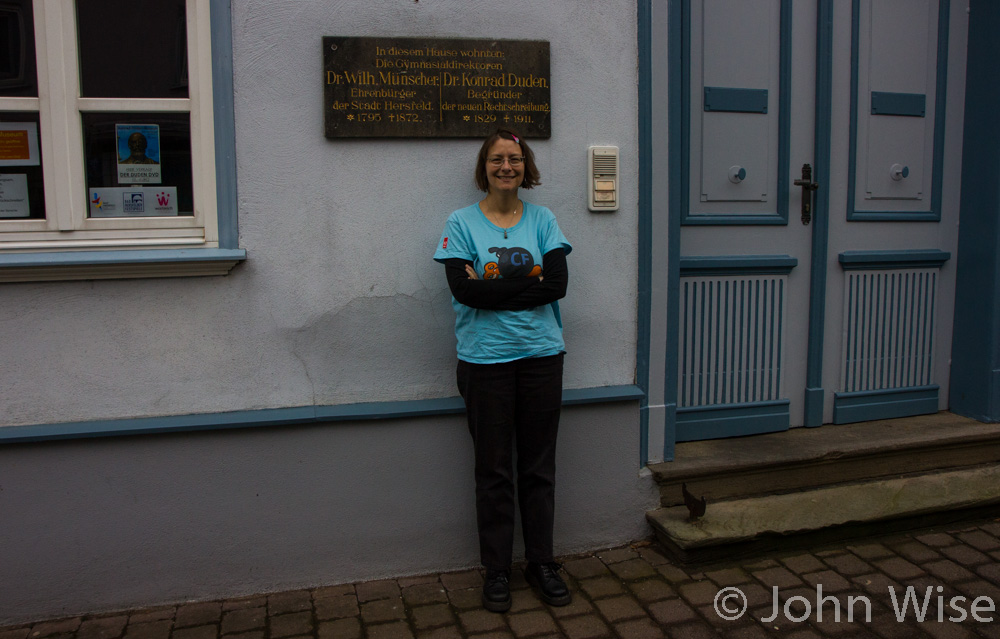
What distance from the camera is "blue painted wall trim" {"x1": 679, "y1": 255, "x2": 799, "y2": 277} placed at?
407cm

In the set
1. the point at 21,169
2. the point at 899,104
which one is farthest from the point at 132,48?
the point at 899,104

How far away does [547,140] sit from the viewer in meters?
3.53

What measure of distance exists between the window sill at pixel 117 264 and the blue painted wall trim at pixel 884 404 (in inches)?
134

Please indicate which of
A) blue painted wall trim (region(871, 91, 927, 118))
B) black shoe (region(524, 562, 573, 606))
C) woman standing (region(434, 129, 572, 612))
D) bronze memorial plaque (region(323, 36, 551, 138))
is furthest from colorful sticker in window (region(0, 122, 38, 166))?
blue painted wall trim (region(871, 91, 927, 118))

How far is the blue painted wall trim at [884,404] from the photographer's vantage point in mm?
4480

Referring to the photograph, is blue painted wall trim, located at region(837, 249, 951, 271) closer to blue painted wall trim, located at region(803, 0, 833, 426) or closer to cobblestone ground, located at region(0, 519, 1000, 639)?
blue painted wall trim, located at region(803, 0, 833, 426)

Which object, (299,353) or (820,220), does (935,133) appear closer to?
(820,220)

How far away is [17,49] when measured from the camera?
10.2ft

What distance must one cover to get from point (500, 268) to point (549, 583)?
54.0 inches

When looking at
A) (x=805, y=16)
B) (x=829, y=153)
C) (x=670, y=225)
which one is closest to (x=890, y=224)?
(x=829, y=153)

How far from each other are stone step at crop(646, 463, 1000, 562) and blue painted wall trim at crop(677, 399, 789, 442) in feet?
1.48

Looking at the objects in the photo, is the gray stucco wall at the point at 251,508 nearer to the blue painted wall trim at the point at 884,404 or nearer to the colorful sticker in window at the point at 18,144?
the colorful sticker in window at the point at 18,144

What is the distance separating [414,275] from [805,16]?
261cm

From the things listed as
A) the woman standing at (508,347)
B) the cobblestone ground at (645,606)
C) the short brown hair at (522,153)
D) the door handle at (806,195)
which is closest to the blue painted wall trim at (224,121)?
the woman standing at (508,347)
